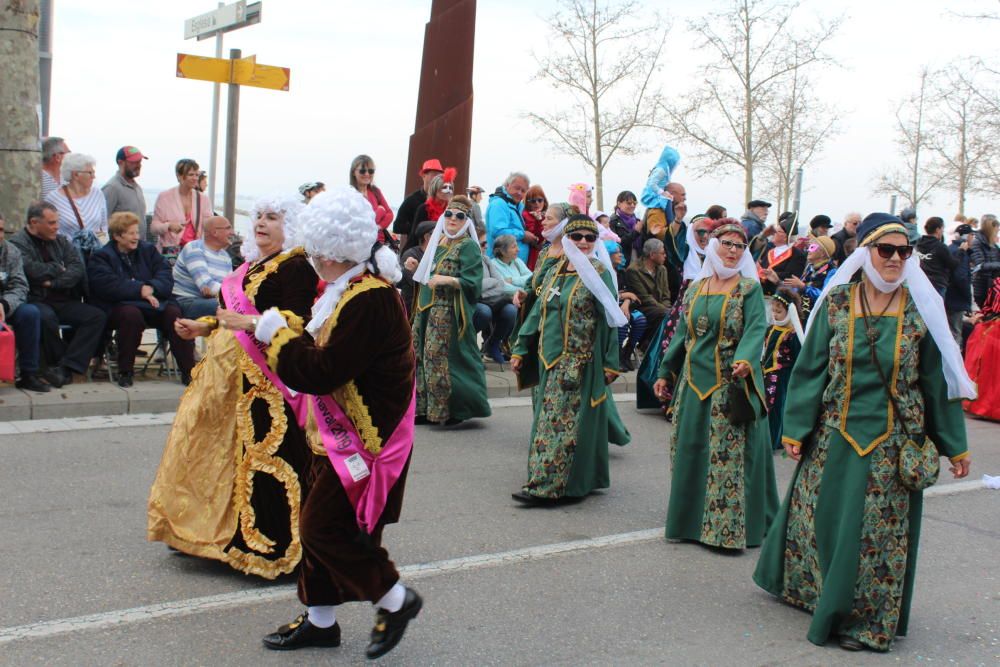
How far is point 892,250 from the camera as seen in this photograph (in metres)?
4.66

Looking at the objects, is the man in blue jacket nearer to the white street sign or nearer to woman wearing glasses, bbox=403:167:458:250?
woman wearing glasses, bbox=403:167:458:250

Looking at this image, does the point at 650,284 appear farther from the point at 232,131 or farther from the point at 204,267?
the point at 204,267

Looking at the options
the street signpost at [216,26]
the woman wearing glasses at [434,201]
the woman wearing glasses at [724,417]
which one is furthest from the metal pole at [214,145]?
the woman wearing glasses at [724,417]

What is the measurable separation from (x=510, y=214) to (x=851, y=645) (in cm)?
908

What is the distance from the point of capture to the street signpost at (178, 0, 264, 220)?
35.0ft

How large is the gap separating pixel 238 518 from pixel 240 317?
4.56 ft

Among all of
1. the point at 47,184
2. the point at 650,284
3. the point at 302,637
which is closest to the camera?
the point at 302,637

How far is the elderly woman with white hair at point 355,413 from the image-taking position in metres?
3.89

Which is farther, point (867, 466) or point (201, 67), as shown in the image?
point (201, 67)

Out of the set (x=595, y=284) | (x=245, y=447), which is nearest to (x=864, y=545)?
(x=595, y=284)

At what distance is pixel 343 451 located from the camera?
3971 millimetres

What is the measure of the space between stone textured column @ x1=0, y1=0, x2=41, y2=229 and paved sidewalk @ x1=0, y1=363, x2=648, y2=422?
2.10 meters

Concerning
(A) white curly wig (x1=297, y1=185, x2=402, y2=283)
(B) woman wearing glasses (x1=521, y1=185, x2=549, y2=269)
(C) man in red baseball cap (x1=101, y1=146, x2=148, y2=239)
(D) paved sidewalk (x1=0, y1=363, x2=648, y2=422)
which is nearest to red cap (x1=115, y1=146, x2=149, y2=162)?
(C) man in red baseball cap (x1=101, y1=146, x2=148, y2=239)

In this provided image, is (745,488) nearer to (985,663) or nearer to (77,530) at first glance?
(985,663)
